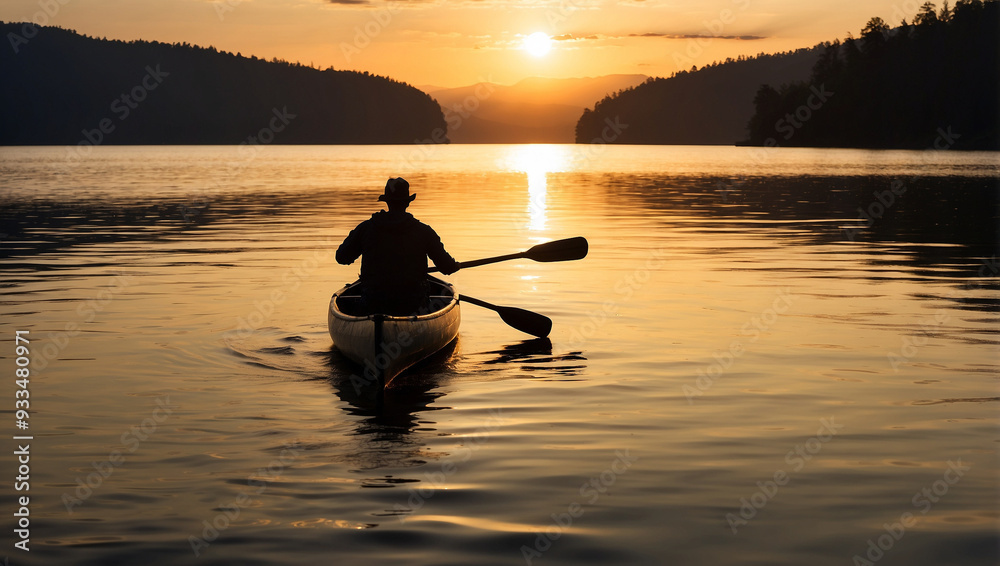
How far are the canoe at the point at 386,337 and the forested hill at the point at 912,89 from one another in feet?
454

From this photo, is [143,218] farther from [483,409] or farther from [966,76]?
[966,76]

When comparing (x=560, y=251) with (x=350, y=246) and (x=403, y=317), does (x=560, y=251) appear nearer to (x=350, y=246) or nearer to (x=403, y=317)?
(x=350, y=246)

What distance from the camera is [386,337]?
1044cm

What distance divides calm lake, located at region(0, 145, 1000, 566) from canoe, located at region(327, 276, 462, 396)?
30 centimetres

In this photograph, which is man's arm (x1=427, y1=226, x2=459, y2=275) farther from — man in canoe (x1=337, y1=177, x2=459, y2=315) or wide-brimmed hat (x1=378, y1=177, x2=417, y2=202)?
wide-brimmed hat (x1=378, y1=177, x2=417, y2=202)

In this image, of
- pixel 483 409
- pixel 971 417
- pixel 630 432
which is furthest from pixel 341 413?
pixel 971 417

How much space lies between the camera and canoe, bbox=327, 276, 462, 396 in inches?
404

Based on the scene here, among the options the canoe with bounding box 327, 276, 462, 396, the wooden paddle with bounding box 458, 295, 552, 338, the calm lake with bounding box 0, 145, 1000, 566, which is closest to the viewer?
the calm lake with bounding box 0, 145, 1000, 566

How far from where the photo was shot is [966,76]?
146 metres

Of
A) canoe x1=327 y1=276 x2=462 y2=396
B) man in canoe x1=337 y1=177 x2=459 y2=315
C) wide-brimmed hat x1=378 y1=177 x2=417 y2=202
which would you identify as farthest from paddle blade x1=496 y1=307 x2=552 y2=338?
A: wide-brimmed hat x1=378 y1=177 x2=417 y2=202

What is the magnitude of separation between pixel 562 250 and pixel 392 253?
13.9ft

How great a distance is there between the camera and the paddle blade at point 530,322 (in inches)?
542

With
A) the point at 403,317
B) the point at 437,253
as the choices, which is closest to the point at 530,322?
the point at 437,253

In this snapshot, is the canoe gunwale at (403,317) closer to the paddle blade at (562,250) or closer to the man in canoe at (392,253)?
the man in canoe at (392,253)
